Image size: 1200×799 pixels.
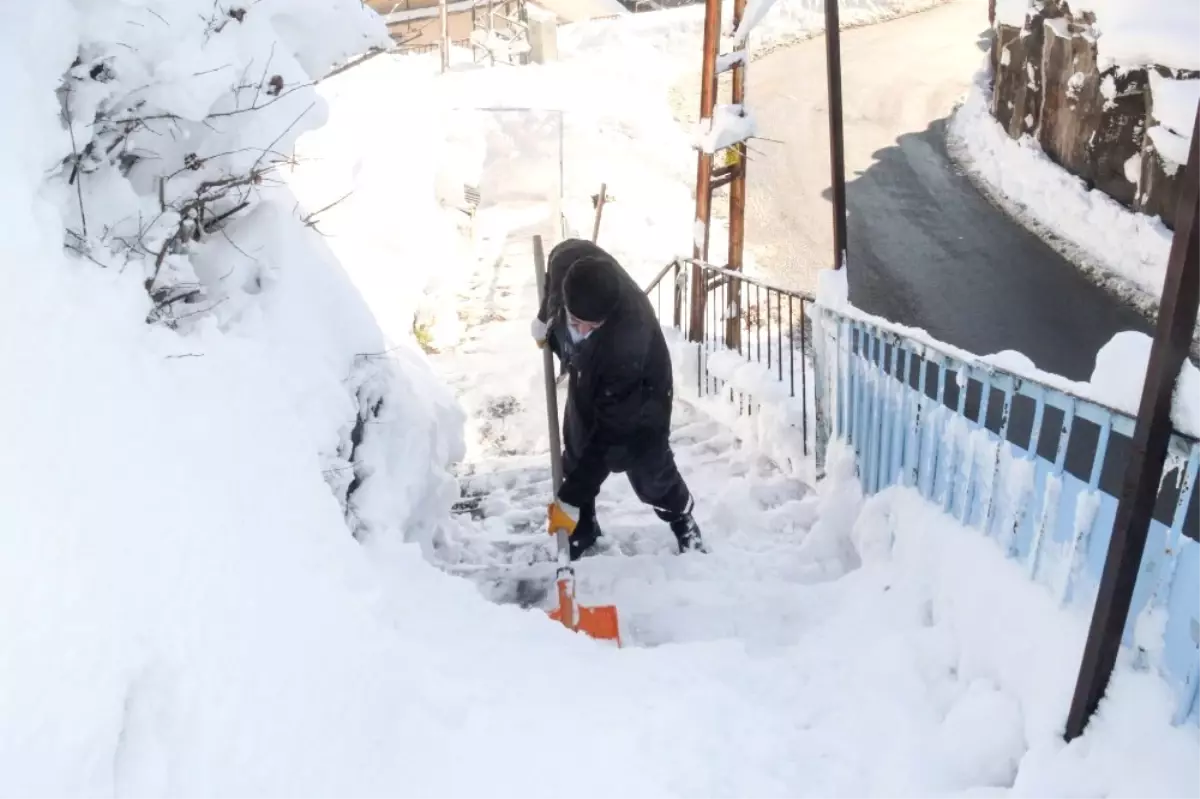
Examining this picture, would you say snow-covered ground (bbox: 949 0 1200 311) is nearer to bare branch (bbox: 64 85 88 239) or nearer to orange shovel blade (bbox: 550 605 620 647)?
orange shovel blade (bbox: 550 605 620 647)

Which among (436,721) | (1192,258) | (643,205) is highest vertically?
(1192,258)

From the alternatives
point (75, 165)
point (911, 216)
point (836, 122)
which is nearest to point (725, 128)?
point (836, 122)

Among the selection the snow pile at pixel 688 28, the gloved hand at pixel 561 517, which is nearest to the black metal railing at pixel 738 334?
the gloved hand at pixel 561 517

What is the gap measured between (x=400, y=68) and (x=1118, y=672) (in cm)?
1347

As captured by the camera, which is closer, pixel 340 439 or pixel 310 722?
pixel 310 722

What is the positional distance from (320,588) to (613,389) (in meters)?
1.78

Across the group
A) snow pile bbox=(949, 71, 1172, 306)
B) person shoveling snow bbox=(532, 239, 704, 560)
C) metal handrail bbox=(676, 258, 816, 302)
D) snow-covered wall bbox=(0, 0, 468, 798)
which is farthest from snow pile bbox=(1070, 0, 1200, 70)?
snow-covered wall bbox=(0, 0, 468, 798)

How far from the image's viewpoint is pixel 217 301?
11.0 feet

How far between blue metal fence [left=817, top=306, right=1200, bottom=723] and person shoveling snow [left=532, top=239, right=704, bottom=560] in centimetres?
90

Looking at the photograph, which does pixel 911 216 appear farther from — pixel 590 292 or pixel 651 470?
pixel 590 292

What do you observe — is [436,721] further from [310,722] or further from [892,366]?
[892,366]

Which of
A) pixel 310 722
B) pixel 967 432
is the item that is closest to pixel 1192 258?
pixel 967 432

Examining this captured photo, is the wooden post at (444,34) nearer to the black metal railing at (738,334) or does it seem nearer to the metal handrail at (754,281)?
the black metal railing at (738,334)

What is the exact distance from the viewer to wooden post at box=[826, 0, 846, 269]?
4191mm
